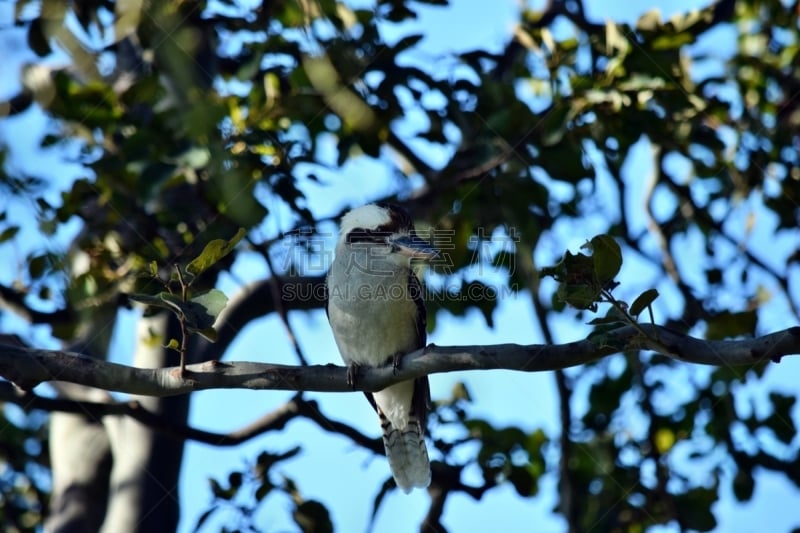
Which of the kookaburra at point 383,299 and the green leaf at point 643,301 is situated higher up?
the kookaburra at point 383,299

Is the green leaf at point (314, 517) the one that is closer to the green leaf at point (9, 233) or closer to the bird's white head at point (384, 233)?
the bird's white head at point (384, 233)

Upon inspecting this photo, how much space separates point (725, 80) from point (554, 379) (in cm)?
179

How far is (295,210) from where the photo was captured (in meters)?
4.02

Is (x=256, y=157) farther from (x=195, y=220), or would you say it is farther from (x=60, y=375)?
(x=60, y=375)

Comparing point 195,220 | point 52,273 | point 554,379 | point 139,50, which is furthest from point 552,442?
point 139,50

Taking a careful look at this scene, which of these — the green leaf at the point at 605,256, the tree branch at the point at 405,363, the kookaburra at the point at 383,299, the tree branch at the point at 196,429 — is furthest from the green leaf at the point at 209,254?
the kookaburra at the point at 383,299

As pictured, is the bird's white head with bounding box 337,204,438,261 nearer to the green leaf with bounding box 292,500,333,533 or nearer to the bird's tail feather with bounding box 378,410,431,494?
the bird's tail feather with bounding box 378,410,431,494

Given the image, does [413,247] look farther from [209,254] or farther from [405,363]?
[209,254]

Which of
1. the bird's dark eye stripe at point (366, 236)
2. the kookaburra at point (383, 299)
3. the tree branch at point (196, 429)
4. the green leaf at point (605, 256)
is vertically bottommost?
the green leaf at point (605, 256)

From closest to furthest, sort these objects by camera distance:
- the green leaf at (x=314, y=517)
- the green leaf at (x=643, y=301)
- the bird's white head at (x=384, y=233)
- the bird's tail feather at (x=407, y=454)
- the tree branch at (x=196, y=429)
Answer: the green leaf at (x=643, y=301) < the tree branch at (x=196, y=429) < the green leaf at (x=314, y=517) < the bird's white head at (x=384, y=233) < the bird's tail feather at (x=407, y=454)

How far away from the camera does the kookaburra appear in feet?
13.1

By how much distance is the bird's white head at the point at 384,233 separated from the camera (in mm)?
4051

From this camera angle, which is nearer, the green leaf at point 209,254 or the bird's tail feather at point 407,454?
the green leaf at point 209,254

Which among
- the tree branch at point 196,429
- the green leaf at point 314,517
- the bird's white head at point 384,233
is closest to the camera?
the tree branch at point 196,429
